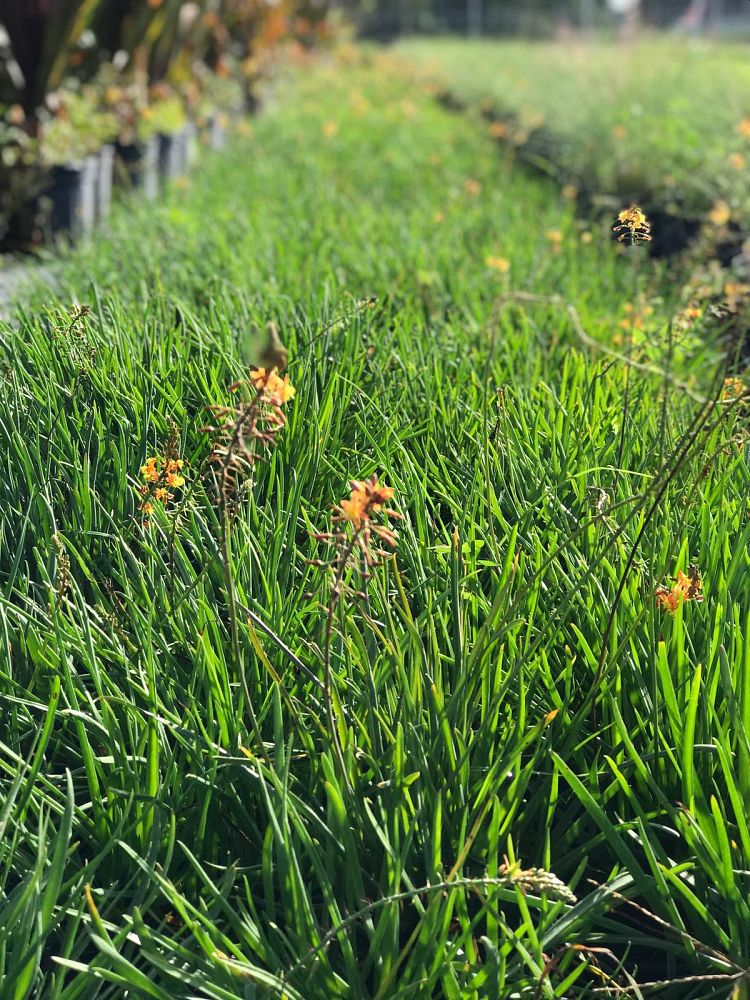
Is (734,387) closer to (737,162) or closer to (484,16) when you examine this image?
(737,162)

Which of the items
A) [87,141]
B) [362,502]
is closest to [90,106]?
[87,141]

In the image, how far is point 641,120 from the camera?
561 cm

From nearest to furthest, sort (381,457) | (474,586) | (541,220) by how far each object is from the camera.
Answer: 1. (474,586)
2. (381,457)
3. (541,220)

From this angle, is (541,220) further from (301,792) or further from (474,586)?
(301,792)

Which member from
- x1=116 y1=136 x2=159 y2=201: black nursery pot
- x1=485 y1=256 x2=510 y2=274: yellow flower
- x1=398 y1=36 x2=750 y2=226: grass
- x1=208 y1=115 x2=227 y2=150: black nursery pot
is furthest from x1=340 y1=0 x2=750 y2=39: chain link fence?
x1=485 y1=256 x2=510 y2=274: yellow flower

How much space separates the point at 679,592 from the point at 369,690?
0.36 metres

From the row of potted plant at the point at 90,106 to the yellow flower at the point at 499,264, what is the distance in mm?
1885

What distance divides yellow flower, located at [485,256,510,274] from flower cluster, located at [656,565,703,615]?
5.04 ft

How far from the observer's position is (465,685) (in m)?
1.16

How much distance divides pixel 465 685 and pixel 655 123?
4615mm

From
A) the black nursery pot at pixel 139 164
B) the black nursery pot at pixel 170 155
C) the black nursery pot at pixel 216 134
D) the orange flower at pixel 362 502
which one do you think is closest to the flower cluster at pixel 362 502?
the orange flower at pixel 362 502

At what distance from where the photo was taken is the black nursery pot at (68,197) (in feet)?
14.7

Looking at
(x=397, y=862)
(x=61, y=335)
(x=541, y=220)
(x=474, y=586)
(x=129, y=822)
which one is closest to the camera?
(x=397, y=862)

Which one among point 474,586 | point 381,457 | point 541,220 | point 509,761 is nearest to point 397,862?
point 509,761
